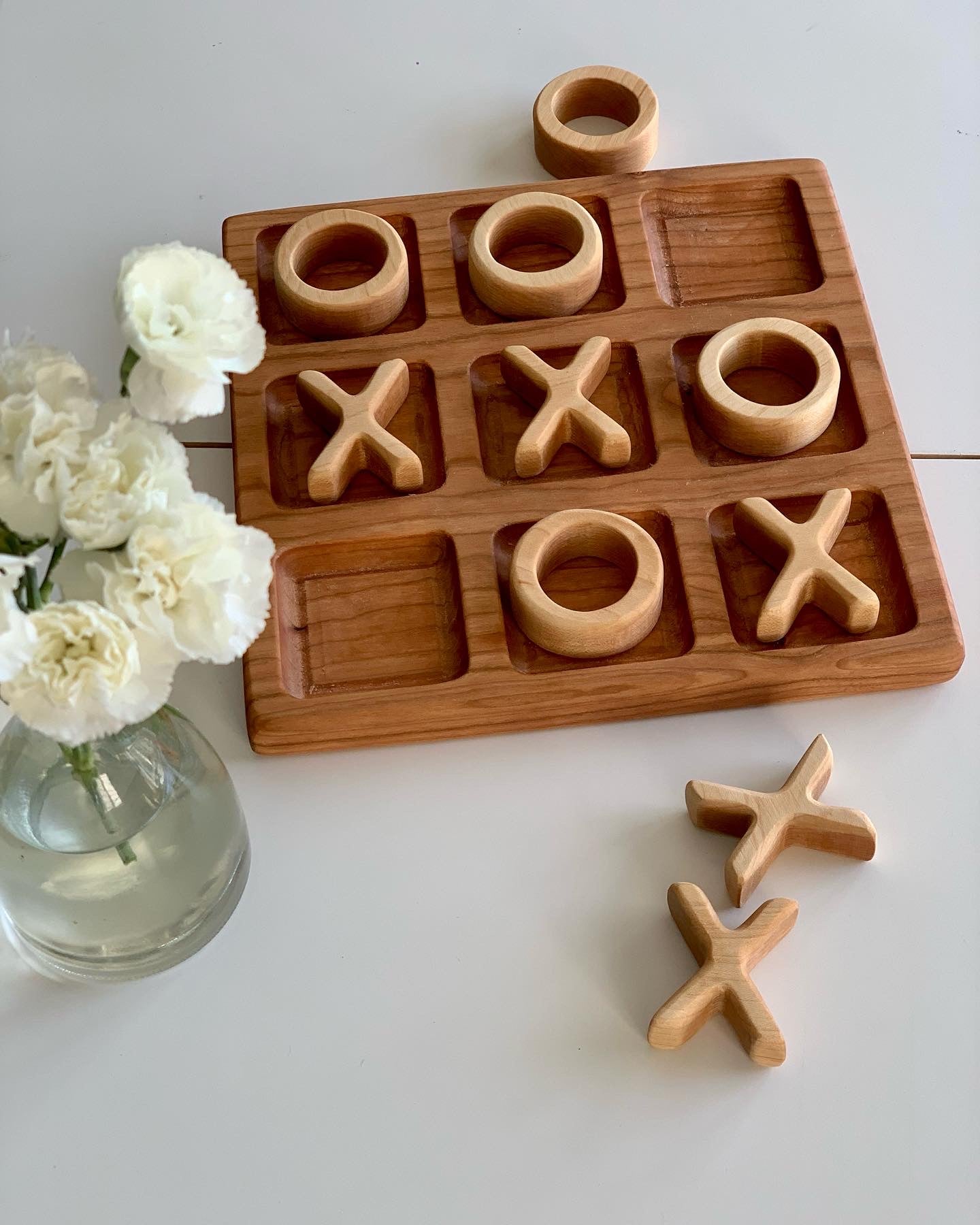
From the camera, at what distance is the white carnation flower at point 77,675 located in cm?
49

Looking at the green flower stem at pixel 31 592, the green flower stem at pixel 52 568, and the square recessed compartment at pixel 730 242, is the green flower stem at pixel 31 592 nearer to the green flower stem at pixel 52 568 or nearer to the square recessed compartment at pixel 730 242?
the green flower stem at pixel 52 568

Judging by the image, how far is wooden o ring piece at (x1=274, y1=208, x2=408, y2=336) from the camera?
968 millimetres

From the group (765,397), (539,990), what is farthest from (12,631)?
(765,397)

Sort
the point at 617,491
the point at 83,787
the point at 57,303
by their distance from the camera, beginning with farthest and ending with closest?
1. the point at 57,303
2. the point at 617,491
3. the point at 83,787

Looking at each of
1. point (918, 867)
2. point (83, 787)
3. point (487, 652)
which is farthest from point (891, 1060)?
point (83, 787)

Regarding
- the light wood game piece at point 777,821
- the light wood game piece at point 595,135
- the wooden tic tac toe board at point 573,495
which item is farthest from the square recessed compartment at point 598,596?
the light wood game piece at point 595,135

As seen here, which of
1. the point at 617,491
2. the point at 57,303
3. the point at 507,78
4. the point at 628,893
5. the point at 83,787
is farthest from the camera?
the point at 507,78

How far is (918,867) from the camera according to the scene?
0.82m

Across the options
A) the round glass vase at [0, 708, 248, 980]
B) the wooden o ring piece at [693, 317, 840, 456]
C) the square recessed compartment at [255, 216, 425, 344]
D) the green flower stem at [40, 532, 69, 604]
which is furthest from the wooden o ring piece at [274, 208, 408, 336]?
the green flower stem at [40, 532, 69, 604]

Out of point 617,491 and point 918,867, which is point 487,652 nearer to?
point 617,491

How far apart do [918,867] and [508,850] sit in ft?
0.83

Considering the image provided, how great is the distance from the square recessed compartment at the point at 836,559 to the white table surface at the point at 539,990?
50mm

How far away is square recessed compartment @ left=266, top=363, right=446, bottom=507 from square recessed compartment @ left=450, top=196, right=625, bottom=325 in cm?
8

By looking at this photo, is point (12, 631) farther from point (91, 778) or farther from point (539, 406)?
point (539, 406)
